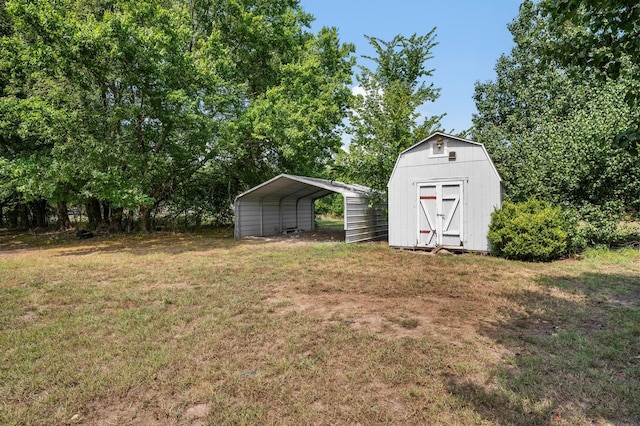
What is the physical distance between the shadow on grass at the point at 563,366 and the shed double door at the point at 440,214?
5001 millimetres

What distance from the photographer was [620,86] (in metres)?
9.73

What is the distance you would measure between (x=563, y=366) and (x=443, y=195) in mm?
7684

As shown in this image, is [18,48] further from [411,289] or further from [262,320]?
[411,289]

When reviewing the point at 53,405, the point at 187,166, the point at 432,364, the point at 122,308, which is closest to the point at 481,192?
the point at 432,364

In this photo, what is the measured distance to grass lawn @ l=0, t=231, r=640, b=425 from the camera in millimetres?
2670

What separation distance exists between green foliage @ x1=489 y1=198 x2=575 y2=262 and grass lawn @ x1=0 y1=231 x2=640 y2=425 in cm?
154

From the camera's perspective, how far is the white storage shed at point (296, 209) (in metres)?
13.3

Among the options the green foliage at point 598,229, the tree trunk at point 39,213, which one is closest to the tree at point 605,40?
the green foliage at point 598,229

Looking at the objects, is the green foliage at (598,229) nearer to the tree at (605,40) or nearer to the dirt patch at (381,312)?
the dirt patch at (381,312)

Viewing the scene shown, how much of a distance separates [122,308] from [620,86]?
13.0 meters

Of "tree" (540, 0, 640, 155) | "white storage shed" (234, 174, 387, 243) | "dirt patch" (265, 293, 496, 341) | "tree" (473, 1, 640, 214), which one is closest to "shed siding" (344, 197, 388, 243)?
"white storage shed" (234, 174, 387, 243)

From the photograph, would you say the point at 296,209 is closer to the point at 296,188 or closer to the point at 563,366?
the point at 296,188

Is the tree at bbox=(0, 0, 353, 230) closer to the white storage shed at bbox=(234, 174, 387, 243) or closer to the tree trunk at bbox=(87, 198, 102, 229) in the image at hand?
the tree trunk at bbox=(87, 198, 102, 229)

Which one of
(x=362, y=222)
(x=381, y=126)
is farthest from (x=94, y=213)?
(x=381, y=126)
